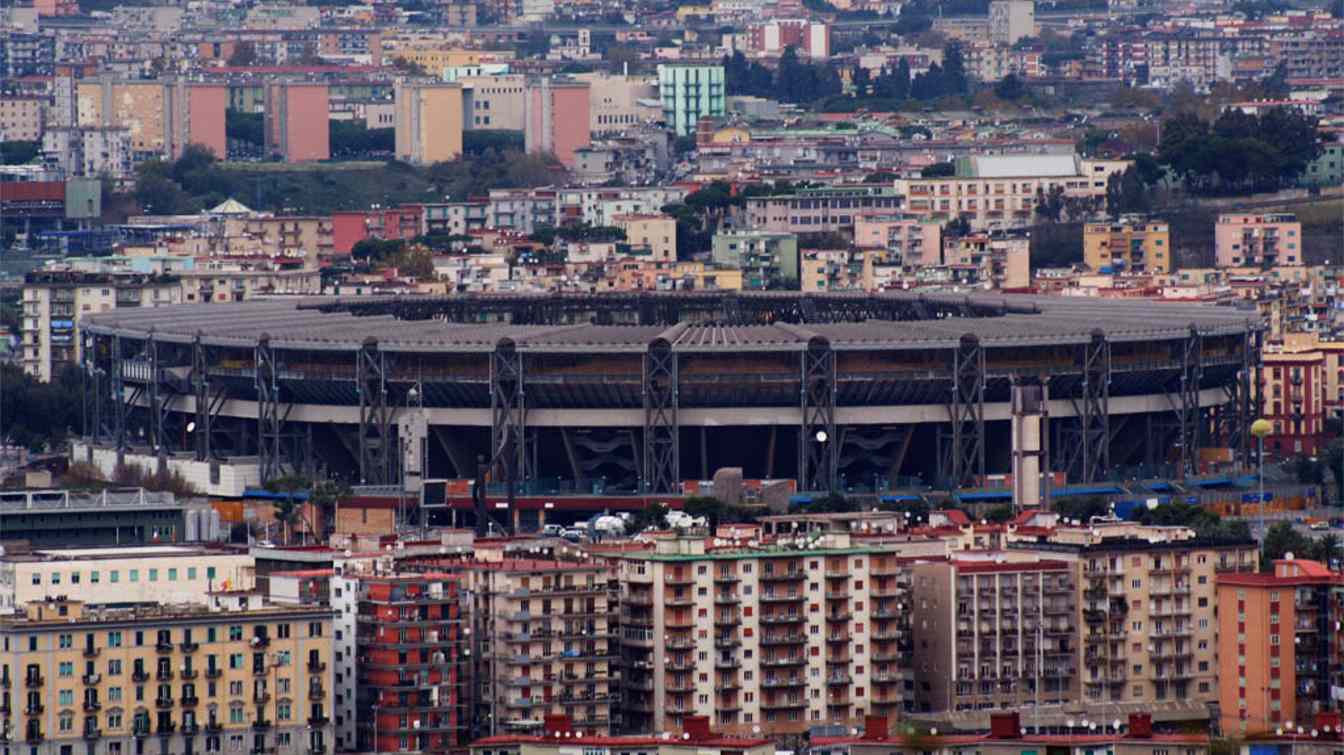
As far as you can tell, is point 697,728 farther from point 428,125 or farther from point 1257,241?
point 428,125

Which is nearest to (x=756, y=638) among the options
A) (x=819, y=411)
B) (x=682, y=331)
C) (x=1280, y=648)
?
(x=1280, y=648)

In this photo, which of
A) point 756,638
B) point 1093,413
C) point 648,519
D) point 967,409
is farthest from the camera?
point 1093,413

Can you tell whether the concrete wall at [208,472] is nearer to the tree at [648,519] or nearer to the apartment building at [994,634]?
the tree at [648,519]

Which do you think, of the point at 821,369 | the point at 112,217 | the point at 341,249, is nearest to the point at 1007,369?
the point at 821,369

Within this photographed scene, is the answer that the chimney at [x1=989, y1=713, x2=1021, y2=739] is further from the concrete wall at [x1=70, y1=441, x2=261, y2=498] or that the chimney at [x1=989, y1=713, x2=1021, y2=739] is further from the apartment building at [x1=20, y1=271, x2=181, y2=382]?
the apartment building at [x1=20, y1=271, x2=181, y2=382]

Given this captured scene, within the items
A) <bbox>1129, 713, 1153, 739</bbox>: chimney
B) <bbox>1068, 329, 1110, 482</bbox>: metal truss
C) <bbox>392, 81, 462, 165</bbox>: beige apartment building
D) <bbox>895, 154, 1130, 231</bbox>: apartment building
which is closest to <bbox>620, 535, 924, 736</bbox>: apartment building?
<bbox>1129, 713, 1153, 739</bbox>: chimney

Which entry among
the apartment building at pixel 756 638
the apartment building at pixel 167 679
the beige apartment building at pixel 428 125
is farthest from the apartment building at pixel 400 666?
the beige apartment building at pixel 428 125
